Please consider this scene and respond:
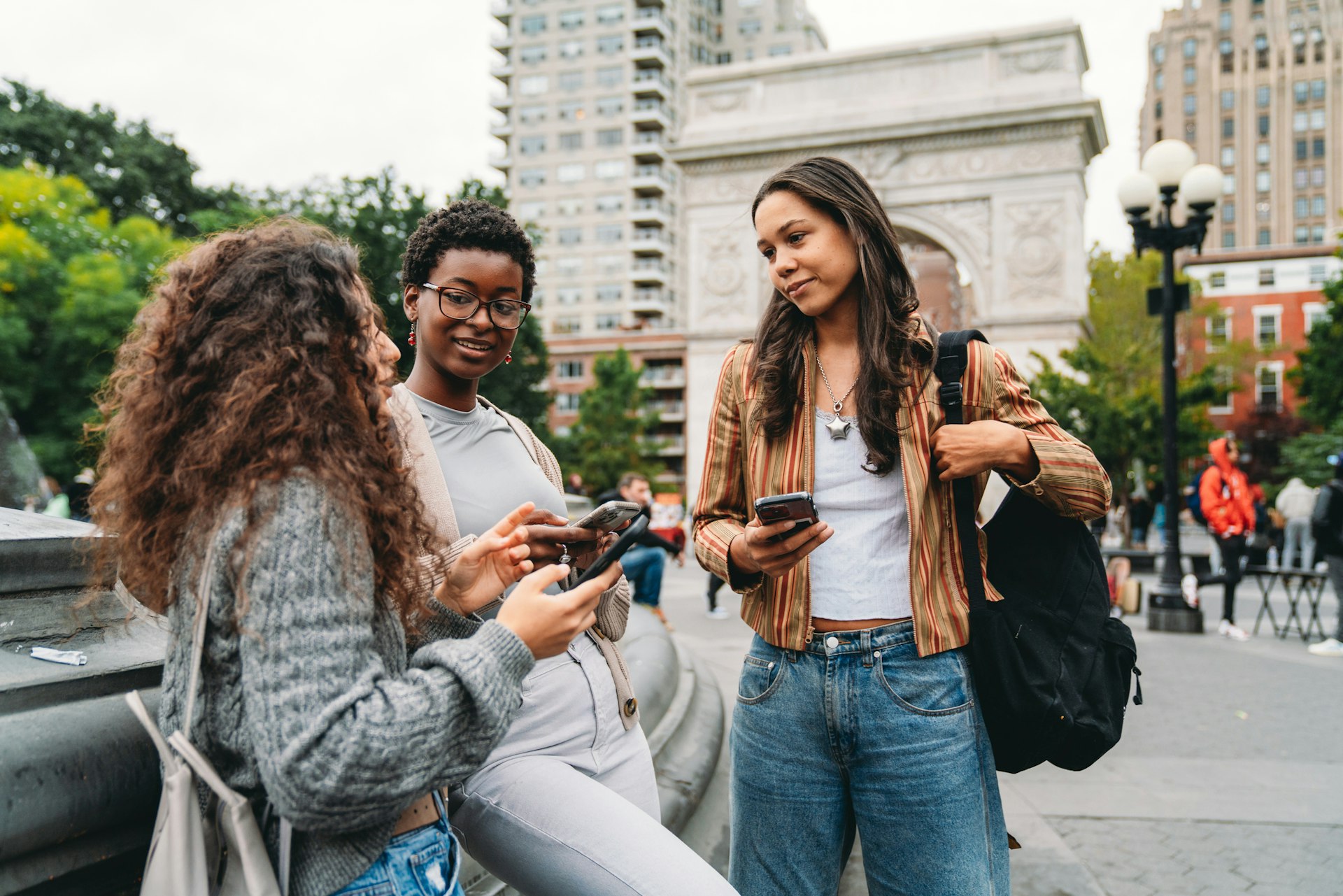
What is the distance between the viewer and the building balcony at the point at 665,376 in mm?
60562

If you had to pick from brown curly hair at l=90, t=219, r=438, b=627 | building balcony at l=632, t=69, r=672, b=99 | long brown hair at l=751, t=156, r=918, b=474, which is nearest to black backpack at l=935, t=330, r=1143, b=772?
long brown hair at l=751, t=156, r=918, b=474

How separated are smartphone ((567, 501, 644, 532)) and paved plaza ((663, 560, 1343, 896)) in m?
2.31

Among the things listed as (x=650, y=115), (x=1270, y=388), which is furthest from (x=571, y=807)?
(x=650, y=115)

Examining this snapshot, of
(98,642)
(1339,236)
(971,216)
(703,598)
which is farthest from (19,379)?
(1339,236)

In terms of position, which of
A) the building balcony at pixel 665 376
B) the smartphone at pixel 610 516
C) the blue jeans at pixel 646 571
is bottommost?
the blue jeans at pixel 646 571

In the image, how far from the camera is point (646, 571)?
8969mm

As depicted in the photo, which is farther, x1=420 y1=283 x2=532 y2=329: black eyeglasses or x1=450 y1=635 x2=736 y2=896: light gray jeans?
x1=420 y1=283 x2=532 y2=329: black eyeglasses

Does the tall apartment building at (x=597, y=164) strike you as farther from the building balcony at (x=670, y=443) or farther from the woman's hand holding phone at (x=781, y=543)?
the woman's hand holding phone at (x=781, y=543)

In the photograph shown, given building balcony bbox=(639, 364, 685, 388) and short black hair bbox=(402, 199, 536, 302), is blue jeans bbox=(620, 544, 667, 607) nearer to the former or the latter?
short black hair bbox=(402, 199, 536, 302)

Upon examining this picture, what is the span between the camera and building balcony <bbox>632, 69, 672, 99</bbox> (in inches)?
2608

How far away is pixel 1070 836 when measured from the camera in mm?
3879

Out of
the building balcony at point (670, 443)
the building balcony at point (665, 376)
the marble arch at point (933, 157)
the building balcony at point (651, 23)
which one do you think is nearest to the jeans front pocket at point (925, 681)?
the marble arch at point (933, 157)

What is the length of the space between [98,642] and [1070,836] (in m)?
3.70

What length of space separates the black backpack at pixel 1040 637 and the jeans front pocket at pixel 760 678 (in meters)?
0.38
